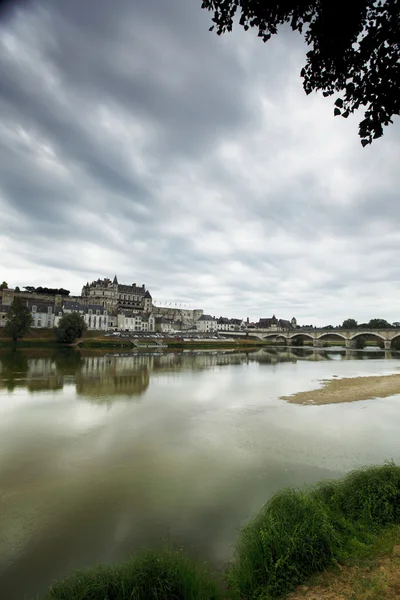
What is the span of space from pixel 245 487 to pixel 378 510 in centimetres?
383

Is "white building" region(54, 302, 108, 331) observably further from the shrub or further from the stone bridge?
the shrub

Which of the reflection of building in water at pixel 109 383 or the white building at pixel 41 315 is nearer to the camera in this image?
the reflection of building in water at pixel 109 383

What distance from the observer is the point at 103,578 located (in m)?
5.54

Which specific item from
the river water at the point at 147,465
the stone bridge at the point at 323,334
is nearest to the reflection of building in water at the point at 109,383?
the river water at the point at 147,465

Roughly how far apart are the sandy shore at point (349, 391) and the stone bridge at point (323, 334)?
238 ft

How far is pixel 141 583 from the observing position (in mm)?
5406

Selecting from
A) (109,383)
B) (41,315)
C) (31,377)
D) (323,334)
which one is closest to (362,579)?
(109,383)

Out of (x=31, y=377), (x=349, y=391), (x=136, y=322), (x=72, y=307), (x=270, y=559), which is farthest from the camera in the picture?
(x=136, y=322)

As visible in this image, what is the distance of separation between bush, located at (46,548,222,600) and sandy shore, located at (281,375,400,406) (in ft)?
62.6

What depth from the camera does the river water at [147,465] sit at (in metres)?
7.46

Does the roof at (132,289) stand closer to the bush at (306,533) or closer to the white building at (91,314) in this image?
the white building at (91,314)

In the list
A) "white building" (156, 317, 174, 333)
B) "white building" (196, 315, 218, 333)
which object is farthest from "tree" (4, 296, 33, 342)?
"white building" (196, 315, 218, 333)

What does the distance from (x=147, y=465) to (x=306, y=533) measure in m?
7.03

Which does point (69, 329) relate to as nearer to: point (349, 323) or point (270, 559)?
point (270, 559)
